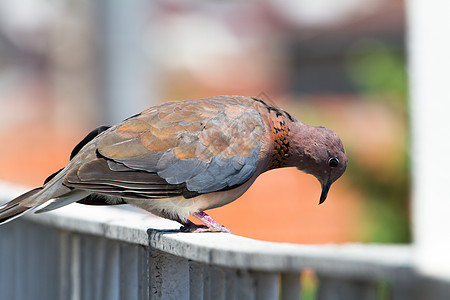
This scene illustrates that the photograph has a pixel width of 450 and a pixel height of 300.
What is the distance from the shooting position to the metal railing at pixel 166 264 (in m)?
2.41

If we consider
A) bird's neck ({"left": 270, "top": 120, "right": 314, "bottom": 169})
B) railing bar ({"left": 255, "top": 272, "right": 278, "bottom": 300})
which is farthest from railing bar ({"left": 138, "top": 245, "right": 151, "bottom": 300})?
bird's neck ({"left": 270, "top": 120, "right": 314, "bottom": 169})

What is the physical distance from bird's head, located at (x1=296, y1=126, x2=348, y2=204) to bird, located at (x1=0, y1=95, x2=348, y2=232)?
0.18 metres

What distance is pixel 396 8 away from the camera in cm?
3153

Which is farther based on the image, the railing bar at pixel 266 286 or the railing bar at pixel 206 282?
the railing bar at pixel 206 282

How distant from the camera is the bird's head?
15.4 feet

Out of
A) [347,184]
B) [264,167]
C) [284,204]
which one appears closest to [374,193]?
[347,184]

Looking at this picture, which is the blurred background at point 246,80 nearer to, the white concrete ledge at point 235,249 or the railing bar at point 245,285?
the white concrete ledge at point 235,249

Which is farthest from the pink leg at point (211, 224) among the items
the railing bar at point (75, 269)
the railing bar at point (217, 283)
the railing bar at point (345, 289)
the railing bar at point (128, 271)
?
the railing bar at point (345, 289)

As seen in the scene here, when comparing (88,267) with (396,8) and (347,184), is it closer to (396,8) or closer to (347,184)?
(347,184)

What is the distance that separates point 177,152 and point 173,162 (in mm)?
51

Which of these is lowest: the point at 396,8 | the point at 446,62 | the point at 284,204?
the point at 284,204

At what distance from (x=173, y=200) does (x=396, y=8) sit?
2839 centimetres

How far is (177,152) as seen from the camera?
13.9ft

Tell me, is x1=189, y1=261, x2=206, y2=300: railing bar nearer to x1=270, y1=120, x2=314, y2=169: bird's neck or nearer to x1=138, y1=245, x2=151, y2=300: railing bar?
x1=138, y1=245, x2=151, y2=300: railing bar
